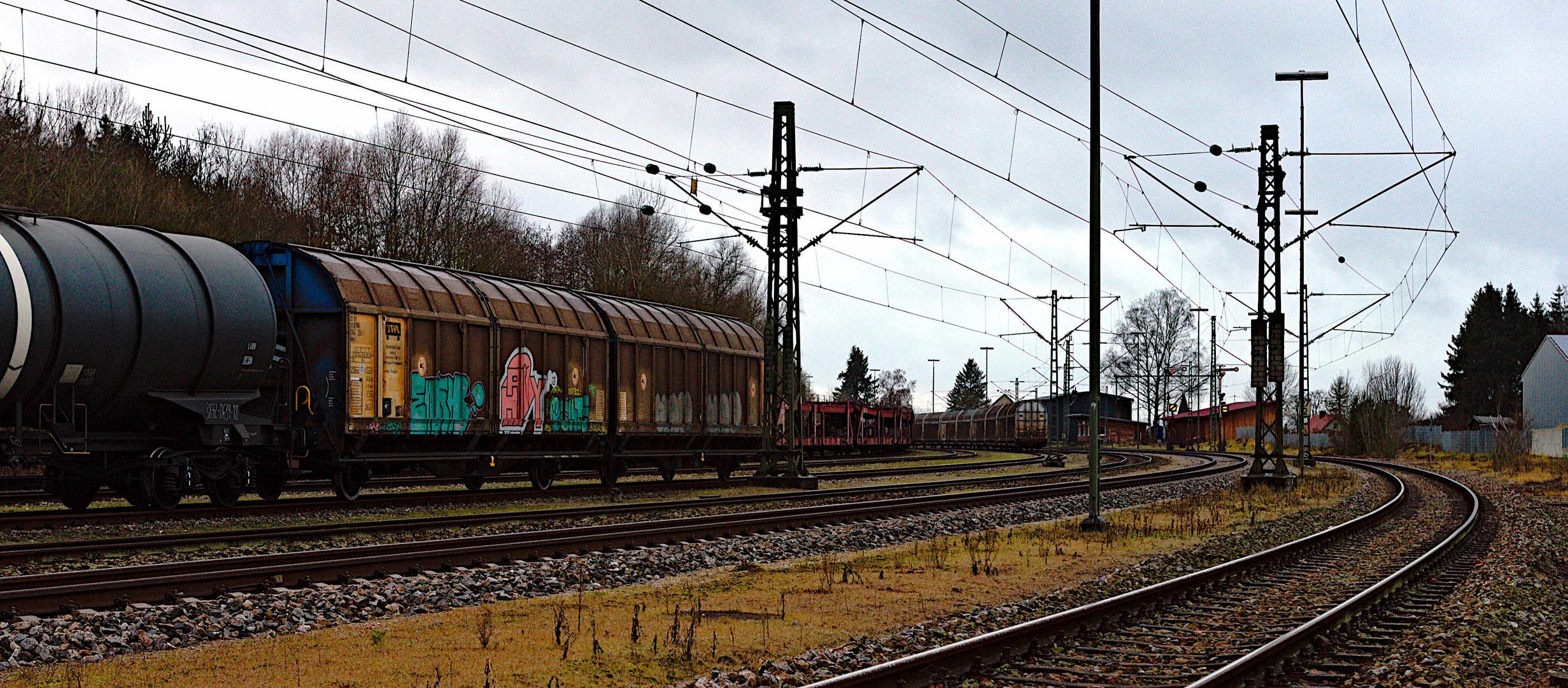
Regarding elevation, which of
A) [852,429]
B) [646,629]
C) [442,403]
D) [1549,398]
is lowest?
[646,629]

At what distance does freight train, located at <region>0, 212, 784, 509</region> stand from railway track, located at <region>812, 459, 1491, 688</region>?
13.0 meters

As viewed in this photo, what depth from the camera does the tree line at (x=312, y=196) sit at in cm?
3884

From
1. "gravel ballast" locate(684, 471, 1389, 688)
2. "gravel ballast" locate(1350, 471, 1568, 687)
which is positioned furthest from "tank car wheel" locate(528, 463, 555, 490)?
"gravel ballast" locate(1350, 471, 1568, 687)

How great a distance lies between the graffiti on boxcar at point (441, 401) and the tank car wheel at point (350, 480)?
1.03 metres

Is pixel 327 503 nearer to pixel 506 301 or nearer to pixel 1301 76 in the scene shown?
pixel 506 301

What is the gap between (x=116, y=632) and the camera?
32.0 ft

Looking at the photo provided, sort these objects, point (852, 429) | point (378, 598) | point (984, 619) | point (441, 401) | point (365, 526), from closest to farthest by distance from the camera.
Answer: point (984, 619), point (378, 598), point (365, 526), point (441, 401), point (852, 429)

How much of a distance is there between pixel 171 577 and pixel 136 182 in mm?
34083

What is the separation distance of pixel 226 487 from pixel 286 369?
205 centimetres

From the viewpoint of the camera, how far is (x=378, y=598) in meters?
11.7

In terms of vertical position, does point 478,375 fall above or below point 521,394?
above

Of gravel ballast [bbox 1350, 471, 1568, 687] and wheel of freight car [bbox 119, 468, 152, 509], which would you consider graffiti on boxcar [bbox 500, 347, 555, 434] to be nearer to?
wheel of freight car [bbox 119, 468, 152, 509]

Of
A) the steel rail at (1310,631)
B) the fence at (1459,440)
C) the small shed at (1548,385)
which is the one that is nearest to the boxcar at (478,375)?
the steel rail at (1310,631)

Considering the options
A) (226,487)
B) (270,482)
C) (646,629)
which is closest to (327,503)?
(270,482)
